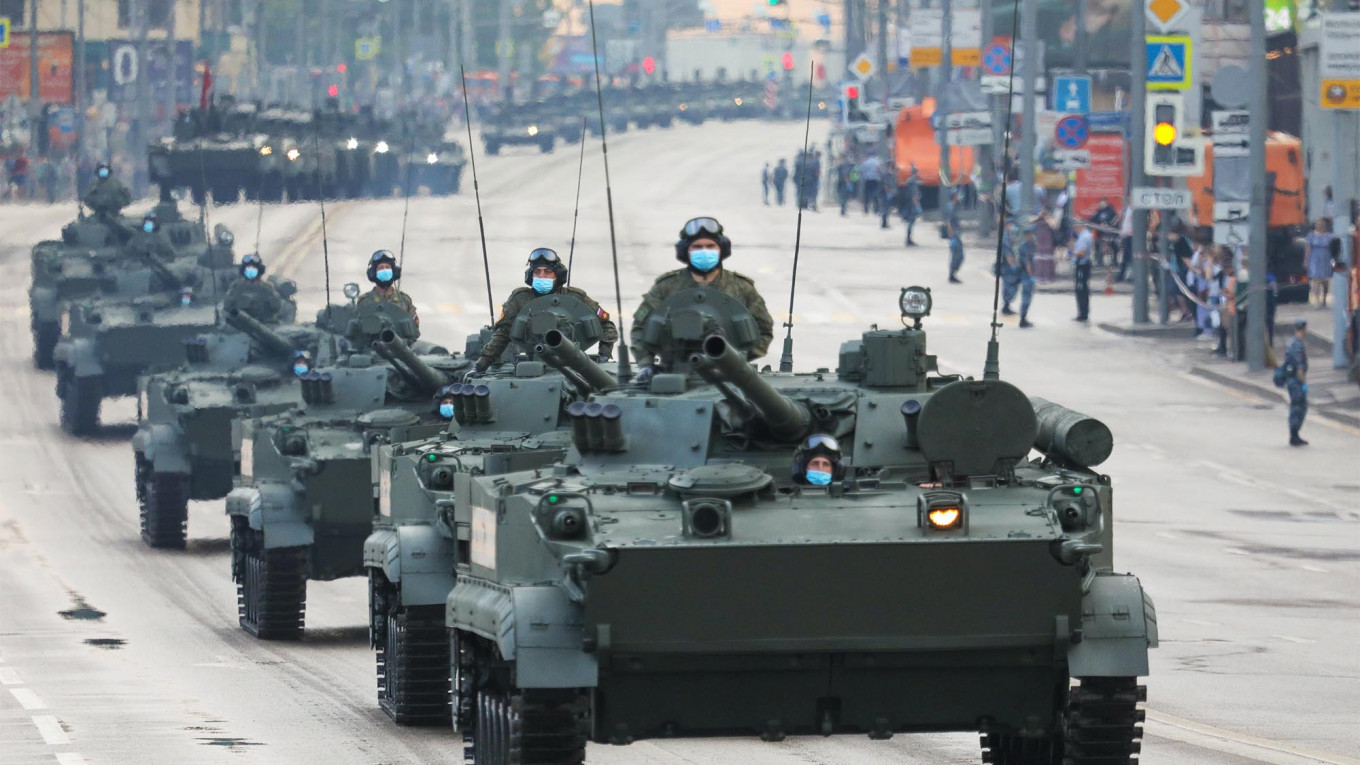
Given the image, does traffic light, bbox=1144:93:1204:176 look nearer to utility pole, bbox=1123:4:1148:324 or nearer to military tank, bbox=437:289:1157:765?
utility pole, bbox=1123:4:1148:324

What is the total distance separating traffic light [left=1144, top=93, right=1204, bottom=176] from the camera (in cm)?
4412

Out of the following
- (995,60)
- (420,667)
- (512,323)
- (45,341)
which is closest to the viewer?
(420,667)

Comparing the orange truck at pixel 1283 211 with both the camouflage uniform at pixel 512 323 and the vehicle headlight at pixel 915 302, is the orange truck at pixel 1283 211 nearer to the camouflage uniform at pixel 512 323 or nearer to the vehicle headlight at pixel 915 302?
the camouflage uniform at pixel 512 323

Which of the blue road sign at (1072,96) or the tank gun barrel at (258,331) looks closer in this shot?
the tank gun barrel at (258,331)

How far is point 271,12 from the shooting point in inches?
4911

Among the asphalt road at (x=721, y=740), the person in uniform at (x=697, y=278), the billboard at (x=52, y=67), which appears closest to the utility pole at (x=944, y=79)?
the asphalt road at (x=721, y=740)

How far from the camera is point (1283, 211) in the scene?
50.3 metres

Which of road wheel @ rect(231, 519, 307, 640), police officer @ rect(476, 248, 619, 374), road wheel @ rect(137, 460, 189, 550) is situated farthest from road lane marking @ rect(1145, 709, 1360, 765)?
road wheel @ rect(137, 460, 189, 550)

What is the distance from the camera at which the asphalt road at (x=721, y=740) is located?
1689 centimetres

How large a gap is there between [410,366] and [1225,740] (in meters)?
9.25

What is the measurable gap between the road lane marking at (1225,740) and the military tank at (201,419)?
1323cm

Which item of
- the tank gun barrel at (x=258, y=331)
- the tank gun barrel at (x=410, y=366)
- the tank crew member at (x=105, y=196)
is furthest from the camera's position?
the tank crew member at (x=105, y=196)

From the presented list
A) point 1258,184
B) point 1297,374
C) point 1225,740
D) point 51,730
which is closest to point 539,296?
point 51,730

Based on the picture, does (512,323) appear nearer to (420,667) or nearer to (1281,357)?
(420,667)
